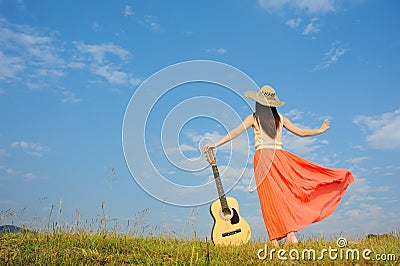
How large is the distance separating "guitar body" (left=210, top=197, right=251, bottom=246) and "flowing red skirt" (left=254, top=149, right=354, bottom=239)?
21.2 inches

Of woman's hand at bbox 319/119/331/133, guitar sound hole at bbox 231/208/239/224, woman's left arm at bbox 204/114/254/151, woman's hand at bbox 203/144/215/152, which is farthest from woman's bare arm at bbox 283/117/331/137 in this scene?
guitar sound hole at bbox 231/208/239/224

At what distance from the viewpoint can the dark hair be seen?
9141 millimetres

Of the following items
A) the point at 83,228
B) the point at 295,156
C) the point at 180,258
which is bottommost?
the point at 180,258

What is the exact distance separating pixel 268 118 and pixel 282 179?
1305 mm

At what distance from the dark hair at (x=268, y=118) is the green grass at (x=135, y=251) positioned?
7.57 ft

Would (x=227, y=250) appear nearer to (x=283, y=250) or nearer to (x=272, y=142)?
(x=283, y=250)

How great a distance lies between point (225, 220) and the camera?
8641 mm

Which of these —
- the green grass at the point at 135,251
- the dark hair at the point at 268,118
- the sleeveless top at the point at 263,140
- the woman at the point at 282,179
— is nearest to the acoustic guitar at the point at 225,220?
the green grass at the point at 135,251

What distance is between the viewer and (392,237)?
9938 millimetres

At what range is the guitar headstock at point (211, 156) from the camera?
8.72 metres

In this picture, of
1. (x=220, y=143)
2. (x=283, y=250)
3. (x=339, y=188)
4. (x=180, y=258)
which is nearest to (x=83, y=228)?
(x=180, y=258)

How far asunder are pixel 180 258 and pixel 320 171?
403cm

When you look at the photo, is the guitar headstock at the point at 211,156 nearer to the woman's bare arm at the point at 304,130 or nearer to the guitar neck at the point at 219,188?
the guitar neck at the point at 219,188

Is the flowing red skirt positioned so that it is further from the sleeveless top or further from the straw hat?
the straw hat
